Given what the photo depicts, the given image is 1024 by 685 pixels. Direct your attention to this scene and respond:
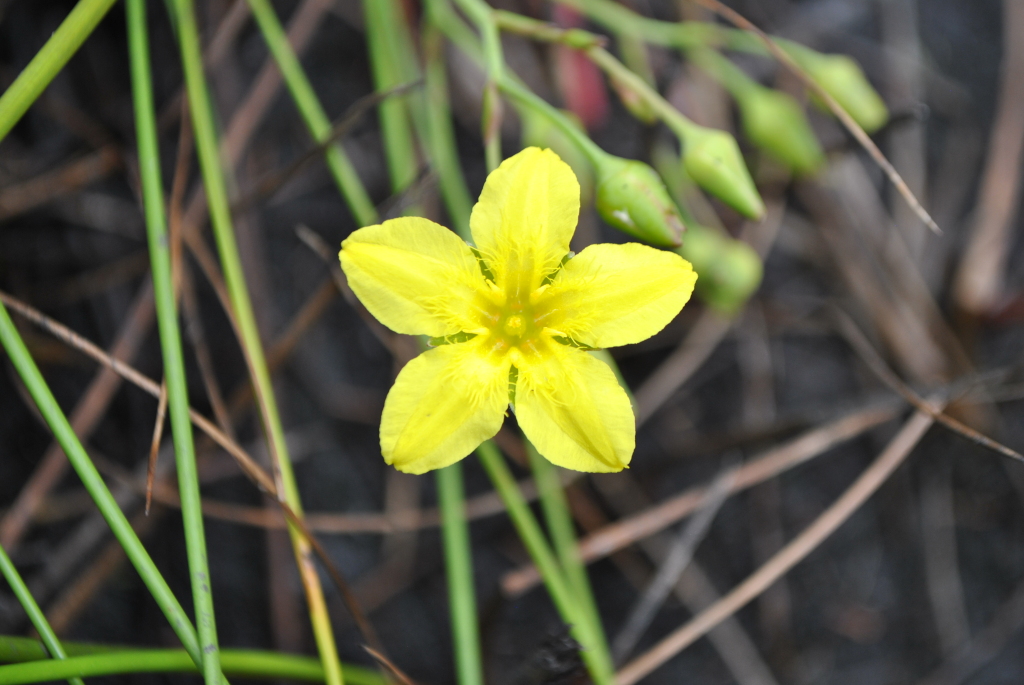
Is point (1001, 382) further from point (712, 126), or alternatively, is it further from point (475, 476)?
Result: point (475, 476)

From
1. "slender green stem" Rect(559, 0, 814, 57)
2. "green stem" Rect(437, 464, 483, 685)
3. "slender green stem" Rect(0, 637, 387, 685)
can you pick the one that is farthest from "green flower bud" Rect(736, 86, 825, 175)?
"slender green stem" Rect(0, 637, 387, 685)

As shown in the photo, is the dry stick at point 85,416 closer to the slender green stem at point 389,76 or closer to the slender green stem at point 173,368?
the slender green stem at point 173,368

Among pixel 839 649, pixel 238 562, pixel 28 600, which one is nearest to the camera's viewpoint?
pixel 28 600

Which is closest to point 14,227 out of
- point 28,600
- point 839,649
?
point 28,600

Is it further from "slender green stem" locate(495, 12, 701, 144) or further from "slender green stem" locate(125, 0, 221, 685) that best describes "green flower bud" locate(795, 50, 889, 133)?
"slender green stem" locate(125, 0, 221, 685)

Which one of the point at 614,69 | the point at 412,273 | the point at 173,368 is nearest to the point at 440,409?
the point at 412,273

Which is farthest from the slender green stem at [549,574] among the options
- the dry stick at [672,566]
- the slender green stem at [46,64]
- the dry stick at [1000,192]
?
the dry stick at [1000,192]

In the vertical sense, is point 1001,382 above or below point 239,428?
below
